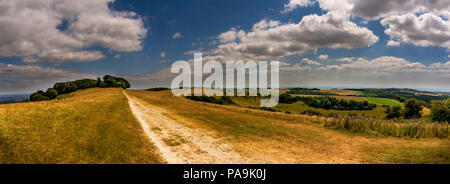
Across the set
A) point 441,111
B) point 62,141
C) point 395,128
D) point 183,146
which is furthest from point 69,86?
point 441,111

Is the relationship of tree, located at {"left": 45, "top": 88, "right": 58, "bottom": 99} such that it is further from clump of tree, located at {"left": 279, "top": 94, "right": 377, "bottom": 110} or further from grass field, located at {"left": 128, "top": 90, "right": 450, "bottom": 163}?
clump of tree, located at {"left": 279, "top": 94, "right": 377, "bottom": 110}

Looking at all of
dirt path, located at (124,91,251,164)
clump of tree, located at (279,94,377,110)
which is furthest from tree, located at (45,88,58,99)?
clump of tree, located at (279,94,377,110)

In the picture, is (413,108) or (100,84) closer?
(413,108)

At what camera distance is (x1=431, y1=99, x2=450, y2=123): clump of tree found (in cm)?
3817

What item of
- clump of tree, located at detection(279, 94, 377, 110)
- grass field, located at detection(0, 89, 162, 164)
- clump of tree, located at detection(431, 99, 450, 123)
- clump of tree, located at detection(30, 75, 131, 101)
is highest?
clump of tree, located at detection(30, 75, 131, 101)

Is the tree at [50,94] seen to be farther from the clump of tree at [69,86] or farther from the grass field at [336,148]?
the grass field at [336,148]

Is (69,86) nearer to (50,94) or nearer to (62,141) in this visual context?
(50,94)

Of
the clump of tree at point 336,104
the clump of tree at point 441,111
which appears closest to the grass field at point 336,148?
the clump of tree at point 441,111

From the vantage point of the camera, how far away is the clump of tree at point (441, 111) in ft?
125

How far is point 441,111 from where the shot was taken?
3956cm

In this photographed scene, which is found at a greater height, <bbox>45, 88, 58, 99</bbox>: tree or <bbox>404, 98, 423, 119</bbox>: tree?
<bbox>45, 88, 58, 99</bbox>: tree

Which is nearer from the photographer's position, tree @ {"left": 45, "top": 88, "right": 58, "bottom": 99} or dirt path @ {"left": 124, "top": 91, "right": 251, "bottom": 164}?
dirt path @ {"left": 124, "top": 91, "right": 251, "bottom": 164}

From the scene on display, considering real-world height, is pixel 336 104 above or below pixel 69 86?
below
